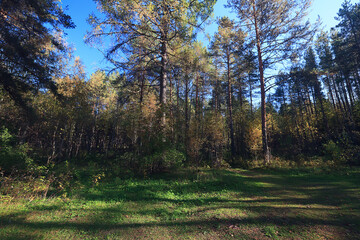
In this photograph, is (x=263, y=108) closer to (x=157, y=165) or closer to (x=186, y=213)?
(x=157, y=165)

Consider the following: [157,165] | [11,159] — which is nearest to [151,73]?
[157,165]

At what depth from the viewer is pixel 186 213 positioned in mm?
4418

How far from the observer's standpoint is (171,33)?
9.34 meters

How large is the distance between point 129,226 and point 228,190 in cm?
444

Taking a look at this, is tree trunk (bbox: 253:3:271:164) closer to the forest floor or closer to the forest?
the forest

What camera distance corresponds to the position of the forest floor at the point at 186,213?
3391 mm

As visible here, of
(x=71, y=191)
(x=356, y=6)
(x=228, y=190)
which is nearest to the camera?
(x=71, y=191)

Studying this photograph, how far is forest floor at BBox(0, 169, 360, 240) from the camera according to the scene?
339cm

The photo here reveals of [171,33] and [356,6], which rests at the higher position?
[356,6]

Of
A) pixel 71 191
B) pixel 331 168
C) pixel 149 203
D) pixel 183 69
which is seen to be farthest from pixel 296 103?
pixel 71 191

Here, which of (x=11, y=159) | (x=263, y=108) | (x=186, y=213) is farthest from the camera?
(x=263, y=108)

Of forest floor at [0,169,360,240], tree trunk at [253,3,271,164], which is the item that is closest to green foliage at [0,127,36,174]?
forest floor at [0,169,360,240]

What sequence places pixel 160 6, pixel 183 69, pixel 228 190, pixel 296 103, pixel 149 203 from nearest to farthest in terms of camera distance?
1. pixel 149 203
2. pixel 228 190
3. pixel 160 6
4. pixel 183 69
5. pixel 296 103

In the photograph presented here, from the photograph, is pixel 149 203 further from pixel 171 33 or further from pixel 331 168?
pixel 331 168
